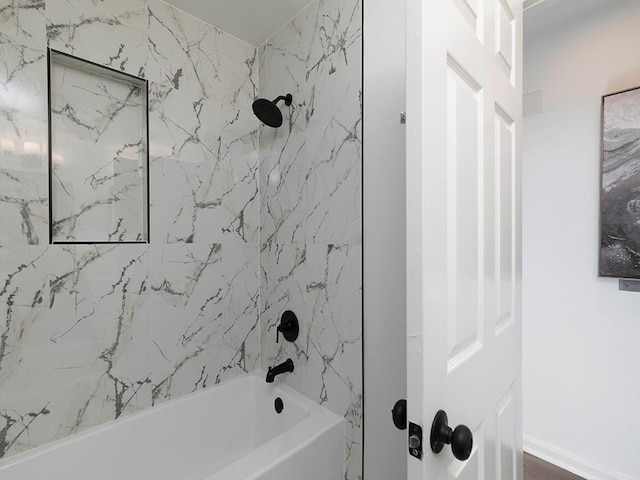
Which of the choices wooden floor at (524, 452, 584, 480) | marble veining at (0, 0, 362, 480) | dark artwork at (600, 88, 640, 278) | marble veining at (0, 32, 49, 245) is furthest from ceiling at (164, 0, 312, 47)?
wooden floor at (524, 452, 584, 480)

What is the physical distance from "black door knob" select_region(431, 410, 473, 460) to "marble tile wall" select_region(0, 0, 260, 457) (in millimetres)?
1336

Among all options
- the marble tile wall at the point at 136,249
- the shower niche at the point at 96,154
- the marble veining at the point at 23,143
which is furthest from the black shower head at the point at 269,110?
the marble veining at the point at 23,143

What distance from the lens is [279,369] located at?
1.58 metres

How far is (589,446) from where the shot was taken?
171 centimetres

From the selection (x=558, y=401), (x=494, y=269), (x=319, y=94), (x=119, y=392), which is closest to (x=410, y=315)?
(x=494, y=269)

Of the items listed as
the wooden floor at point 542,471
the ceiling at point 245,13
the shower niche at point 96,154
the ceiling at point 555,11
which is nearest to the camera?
the shower niche at point 96,154

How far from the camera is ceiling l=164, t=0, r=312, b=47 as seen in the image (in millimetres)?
1479

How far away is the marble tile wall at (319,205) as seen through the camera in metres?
1.30

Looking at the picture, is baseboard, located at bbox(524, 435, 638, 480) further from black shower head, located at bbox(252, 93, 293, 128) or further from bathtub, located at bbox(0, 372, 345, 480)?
black shower head, located at bbox(252, 93, 293, 128)

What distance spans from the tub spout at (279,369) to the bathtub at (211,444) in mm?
114

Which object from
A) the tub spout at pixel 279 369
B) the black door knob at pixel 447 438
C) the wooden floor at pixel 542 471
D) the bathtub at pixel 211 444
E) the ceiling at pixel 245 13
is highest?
the ceiling at pixel 245 13

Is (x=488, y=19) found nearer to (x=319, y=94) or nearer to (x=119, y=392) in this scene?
(x=319, y=94)

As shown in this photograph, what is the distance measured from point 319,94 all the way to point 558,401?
216 centimetres

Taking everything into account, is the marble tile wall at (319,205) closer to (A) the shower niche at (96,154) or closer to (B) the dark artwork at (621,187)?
(A) the shower niche at (96,154)
